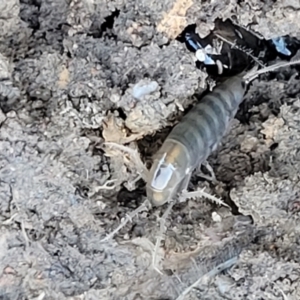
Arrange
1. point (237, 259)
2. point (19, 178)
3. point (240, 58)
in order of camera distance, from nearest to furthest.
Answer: point (19, 178) → point (237, 259) → point (240, 58)

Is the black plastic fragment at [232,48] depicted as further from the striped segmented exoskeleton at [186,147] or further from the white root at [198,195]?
Result: the white root at [198,195]

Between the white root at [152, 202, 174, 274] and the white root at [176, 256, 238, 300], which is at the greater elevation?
the white root at [152, 202, 174, 274]

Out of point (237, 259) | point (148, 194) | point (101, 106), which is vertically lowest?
point (237, 259)

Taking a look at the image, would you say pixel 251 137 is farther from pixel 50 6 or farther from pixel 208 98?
pixel 50 6

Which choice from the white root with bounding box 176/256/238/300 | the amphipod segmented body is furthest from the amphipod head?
the white root with bounding box 176/256/238/300

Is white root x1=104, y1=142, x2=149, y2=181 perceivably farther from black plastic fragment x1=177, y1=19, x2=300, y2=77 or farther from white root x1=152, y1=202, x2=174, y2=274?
black plastic fragment x1=177, y1=19, x2=300, y2=77

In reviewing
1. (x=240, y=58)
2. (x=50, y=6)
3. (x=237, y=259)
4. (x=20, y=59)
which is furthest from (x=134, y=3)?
(x=237, y=259)

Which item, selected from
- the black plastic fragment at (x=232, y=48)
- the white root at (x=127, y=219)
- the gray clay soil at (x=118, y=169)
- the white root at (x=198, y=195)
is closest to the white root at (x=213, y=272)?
the gray clay soil at (x=118, y=169)
